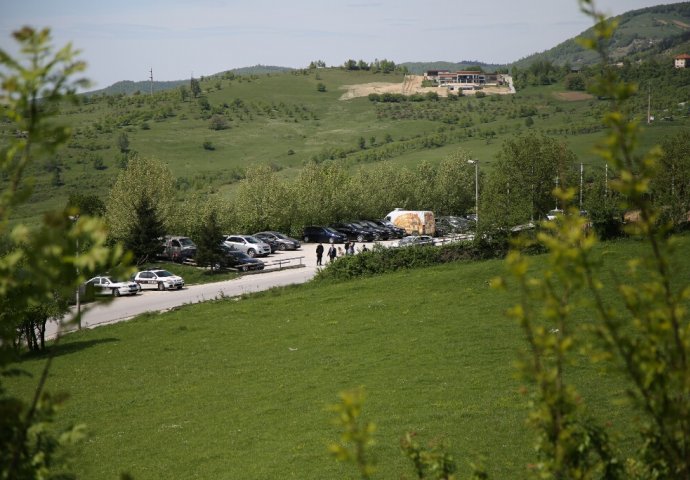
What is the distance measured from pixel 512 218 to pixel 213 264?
19469 mm

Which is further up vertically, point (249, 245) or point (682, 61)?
→ point (682, 61)

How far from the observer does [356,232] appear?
67.7 metres

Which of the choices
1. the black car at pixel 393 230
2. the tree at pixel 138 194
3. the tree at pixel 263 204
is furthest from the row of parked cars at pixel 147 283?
the black car at pixel 393 230

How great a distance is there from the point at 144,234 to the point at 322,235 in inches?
739

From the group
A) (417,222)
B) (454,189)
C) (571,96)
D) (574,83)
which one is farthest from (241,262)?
(574,83)

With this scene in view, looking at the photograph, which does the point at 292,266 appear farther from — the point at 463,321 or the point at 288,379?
the point at 288,379

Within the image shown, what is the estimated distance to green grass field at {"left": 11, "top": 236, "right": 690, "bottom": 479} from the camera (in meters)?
17.2

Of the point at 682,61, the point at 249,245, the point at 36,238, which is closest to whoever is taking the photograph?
the point at 36,238

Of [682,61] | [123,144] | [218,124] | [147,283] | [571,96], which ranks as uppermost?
[682,61]

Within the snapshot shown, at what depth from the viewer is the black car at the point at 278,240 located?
6322cm

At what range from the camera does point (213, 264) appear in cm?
5084

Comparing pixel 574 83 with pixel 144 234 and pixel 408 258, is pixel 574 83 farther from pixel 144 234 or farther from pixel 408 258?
pixel 408 258

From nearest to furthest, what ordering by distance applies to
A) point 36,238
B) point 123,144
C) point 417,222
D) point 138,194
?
point 36,238
point 138,194
point 417,222
point 123,144

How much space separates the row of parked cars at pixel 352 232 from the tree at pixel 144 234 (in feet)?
57.5
